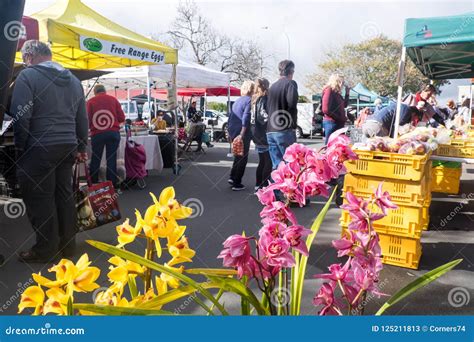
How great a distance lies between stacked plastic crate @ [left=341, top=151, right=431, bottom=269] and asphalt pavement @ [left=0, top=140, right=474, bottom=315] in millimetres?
169

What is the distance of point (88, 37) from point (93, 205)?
326cm

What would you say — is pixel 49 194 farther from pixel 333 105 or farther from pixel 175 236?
pixel 333 105

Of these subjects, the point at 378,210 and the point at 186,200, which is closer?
the point at 378,210

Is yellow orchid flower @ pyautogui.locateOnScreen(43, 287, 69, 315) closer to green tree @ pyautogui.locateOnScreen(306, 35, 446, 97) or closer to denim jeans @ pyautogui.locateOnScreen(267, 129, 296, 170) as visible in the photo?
denim jeans @ pyautogui.locateOnScreen(267, 129, 296, 170)

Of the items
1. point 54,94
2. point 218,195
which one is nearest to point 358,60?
point 218,195

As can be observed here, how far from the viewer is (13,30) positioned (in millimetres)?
1003

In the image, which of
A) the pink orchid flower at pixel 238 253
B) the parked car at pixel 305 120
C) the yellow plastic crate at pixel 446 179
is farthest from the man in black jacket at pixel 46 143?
the parked car at pixel 305 120

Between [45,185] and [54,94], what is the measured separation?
0.75 m

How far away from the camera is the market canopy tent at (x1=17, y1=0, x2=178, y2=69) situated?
590cm

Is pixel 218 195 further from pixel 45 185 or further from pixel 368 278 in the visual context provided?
pixel 368 278

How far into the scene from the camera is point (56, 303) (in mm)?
975

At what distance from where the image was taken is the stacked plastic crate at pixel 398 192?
3.73m

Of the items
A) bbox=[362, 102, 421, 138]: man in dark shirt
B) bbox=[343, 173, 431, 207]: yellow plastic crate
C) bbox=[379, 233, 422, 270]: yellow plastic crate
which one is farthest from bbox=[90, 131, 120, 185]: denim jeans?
bbox=[379, 233, 422, 270]: yellow plastic crate

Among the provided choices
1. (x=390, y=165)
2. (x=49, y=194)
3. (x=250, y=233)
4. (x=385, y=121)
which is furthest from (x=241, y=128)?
(x=49, y=194)
